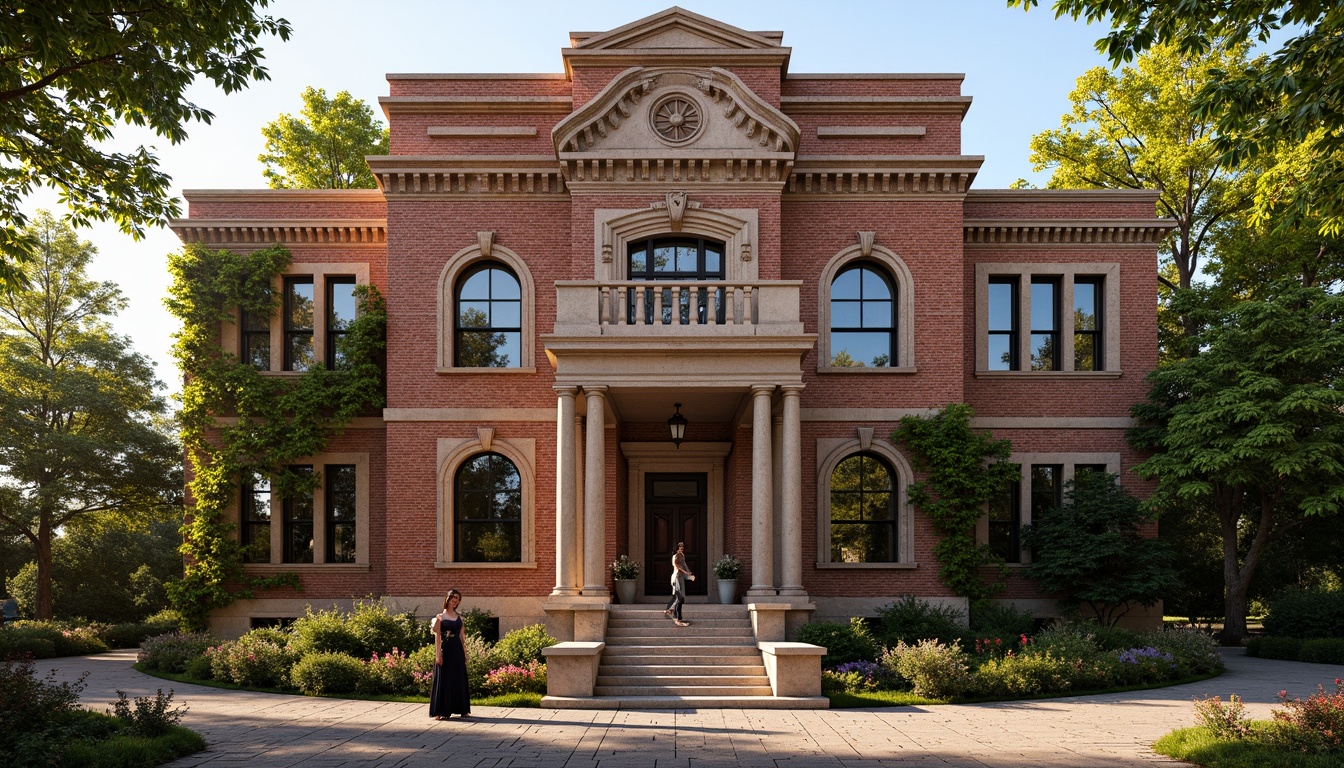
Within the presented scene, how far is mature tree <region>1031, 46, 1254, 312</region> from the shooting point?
29.7 m

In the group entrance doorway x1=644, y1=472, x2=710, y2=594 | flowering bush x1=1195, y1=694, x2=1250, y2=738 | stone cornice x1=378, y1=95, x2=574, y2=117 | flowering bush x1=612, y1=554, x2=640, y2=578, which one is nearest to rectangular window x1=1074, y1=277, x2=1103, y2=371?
entrance doorway x1=644, y1=472, x2=710, y2=594

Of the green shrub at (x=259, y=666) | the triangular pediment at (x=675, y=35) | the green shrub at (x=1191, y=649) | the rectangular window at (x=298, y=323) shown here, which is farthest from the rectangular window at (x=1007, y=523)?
the rectangular window at (x=298, y=323)

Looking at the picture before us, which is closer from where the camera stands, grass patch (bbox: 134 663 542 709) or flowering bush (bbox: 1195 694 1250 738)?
flowering bush (bbox: 1195 694 1250 738)

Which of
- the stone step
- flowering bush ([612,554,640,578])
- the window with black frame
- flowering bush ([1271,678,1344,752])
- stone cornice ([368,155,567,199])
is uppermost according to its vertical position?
stone cornice ([368,155,567,199])

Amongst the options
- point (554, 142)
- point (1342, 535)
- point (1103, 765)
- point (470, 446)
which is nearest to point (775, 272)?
point (554, 142)

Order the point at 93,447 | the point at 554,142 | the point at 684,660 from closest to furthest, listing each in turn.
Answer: the point at 684,660 < the point at 554,142 < the point at 93,447

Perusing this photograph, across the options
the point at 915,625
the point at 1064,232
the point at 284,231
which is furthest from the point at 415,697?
the point at 1064,232

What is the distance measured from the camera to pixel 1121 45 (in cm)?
1161

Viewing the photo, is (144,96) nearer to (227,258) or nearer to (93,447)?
(227,258)

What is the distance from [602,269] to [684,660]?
8223mm

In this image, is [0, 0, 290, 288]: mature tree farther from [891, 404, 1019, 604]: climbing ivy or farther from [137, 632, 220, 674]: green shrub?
[891, 404, 1019, 604]: climbing ivy

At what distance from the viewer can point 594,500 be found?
17.1m

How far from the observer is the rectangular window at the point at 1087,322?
22875 millimetres

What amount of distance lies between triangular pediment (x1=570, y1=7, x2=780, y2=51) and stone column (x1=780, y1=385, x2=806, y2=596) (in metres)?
8.42
